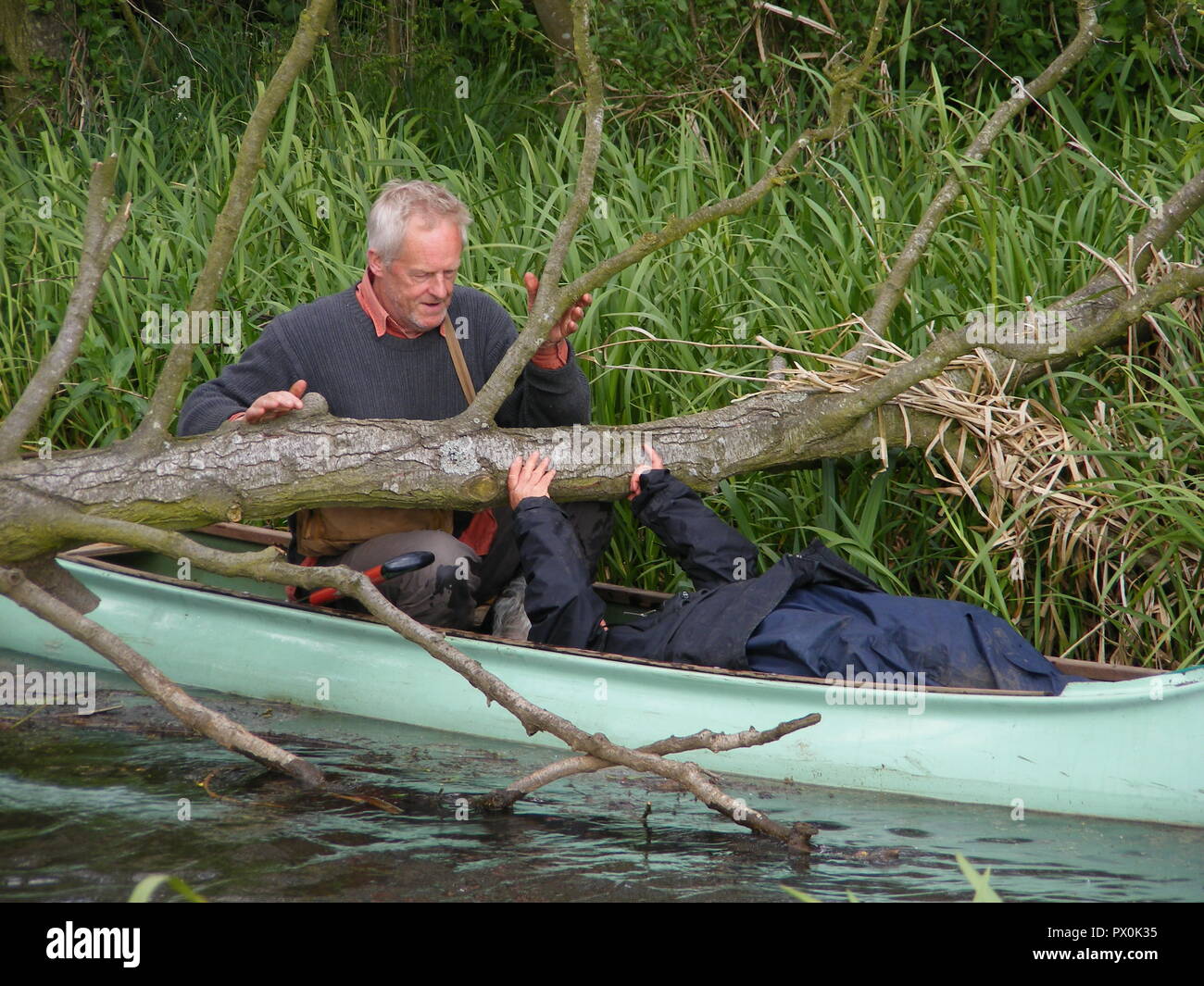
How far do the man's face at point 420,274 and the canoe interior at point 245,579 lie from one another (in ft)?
2.76

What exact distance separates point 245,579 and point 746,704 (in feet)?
6.16

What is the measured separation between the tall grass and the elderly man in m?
0.46

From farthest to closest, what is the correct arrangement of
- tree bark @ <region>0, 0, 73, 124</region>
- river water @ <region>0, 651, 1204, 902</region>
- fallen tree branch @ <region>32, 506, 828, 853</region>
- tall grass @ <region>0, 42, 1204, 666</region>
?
tree bark @ <region>0, 0, 73, 124</region> < tall grass @ <region>0, 42, 1204, 666</region> < river water @ <region>0, 651, 1204, 902</region> < fallen tree branch @ <region>32, 506, 828, 853</region>

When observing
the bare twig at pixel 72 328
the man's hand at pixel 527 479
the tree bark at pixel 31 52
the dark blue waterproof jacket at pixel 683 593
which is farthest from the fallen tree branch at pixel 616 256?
the tree bark at pixel 31 52

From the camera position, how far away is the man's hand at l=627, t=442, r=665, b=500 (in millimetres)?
3280

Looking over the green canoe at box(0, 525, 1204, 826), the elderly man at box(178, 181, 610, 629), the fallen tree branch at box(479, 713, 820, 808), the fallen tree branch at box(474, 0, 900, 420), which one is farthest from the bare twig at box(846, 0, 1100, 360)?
the fallen tree branch at box(479, 713, 820, 808)

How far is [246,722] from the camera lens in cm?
345

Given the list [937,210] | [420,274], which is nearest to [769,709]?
[420,274]

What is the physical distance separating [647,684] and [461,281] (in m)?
2.08

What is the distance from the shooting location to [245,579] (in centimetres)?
405

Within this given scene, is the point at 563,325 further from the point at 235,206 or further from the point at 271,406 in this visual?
the point at 235,206

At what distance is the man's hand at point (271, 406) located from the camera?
9.59 ft

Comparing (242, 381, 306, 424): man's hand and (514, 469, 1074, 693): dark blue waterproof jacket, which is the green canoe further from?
(242, 381, 306, 424): man's hand
